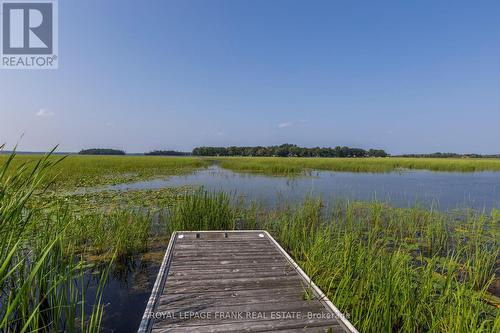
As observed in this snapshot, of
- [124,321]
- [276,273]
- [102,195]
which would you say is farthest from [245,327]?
[102,195]

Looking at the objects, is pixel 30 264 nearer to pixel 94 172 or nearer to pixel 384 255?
pixel 384 255

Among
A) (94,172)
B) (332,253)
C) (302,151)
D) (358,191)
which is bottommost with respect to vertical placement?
(358,191)

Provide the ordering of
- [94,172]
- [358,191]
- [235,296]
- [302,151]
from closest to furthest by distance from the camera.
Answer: [235,296] → [358,191] → [94,172] → [302,151]

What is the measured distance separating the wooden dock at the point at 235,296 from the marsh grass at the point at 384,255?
34cm

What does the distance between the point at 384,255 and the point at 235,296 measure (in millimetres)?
2866

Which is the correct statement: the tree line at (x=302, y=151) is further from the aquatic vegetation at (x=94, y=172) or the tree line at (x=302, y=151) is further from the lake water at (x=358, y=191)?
the lake water at (x=358, y=191)

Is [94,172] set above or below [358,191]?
above

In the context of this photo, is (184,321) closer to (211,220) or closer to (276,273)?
(276,273)

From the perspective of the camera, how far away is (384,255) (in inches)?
171

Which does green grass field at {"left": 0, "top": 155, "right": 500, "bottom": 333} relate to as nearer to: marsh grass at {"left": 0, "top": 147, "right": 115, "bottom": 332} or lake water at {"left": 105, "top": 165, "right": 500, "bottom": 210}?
marsh grass at {"left": 0, "top": 147, "right": 115, "bottom": 332}

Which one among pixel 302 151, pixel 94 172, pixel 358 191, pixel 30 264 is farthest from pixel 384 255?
pixel 302 151

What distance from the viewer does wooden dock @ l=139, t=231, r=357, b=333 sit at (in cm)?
261

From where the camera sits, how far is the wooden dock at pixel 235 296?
103 inches

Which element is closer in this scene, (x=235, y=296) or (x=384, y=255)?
(x=235, y=296)
